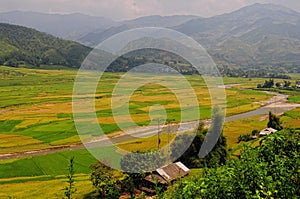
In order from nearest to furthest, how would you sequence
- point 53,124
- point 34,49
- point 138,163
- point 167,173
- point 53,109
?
point 167,173 → point 138,163 → point 53,124 → point 53,109 → point 34,49

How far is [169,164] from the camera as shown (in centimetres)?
1978

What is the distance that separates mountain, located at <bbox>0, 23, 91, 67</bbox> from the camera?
117062 mm

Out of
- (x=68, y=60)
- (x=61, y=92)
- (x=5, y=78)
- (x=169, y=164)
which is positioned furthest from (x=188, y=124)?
(x=68, y=60)

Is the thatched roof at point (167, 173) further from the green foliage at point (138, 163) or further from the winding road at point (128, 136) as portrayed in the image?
the winding road at point (128, 136)

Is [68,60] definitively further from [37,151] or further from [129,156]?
[129,156]

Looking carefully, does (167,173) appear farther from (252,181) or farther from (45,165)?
(252,181)

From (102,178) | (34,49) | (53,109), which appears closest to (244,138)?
(102,178)

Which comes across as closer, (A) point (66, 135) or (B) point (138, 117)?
(A) point (66, 135)

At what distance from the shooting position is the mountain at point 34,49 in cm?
11706

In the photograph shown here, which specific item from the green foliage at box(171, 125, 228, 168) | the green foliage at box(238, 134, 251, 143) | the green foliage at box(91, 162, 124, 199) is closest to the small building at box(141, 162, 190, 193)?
the green foliage at box(91, 162, 124, 199)

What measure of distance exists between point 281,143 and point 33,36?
160102 millimetres

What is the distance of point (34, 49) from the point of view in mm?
136250

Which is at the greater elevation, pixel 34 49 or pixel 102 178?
pixel 34 49

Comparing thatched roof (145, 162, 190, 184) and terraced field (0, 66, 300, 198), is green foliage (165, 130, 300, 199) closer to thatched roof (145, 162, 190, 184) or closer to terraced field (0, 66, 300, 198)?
thatched roof (145, 162, 190, 184)
